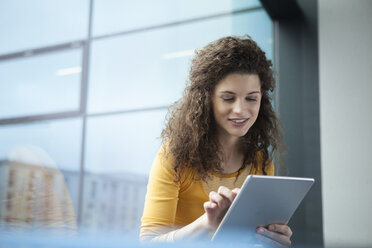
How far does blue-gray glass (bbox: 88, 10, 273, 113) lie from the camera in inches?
90.1

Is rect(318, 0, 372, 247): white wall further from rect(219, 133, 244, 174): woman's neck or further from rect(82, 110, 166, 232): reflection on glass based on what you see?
rect(219, 133, 244, 174): woman's neck

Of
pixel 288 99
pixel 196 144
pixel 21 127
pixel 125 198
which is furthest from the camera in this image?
pixel 125 198

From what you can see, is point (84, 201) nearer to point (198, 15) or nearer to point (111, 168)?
point (111, 168)

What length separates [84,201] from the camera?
102 inches

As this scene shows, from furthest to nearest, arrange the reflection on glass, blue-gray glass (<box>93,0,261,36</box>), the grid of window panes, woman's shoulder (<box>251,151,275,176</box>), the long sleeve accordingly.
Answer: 1. the reflection on glass
2. blue-gray glass (<box>93,0,261,36</box>)
3. the grid of window panes
4. woman's shoulder (<box>251,151,275,176</box>)
5. the long sleeve

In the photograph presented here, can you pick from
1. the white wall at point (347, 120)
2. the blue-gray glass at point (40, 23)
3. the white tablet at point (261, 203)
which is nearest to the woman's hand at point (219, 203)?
the white tablet at point (261, 203)

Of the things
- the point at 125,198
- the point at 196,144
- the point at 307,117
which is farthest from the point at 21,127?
the point at 307,117

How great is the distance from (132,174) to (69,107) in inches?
22.7

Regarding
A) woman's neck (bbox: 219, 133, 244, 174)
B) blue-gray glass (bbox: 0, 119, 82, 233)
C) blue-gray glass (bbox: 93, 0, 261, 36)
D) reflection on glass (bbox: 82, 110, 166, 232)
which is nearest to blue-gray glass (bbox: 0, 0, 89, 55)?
blue-gray glass (bbox: 93, 0, 261, 36)

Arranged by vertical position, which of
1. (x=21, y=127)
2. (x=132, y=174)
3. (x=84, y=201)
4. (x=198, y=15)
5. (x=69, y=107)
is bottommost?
(x=84, y=201)

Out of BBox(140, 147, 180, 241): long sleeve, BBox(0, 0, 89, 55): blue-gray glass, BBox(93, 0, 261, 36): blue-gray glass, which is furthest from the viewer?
BBox(93, 0, 261, 36): blue-gray glass

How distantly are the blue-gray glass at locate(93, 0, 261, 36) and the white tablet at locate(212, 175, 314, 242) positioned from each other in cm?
165

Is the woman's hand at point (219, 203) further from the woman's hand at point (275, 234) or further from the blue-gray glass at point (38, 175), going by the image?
the blue-gray glass at point (38, 175)

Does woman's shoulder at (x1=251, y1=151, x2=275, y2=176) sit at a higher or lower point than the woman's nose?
lower
